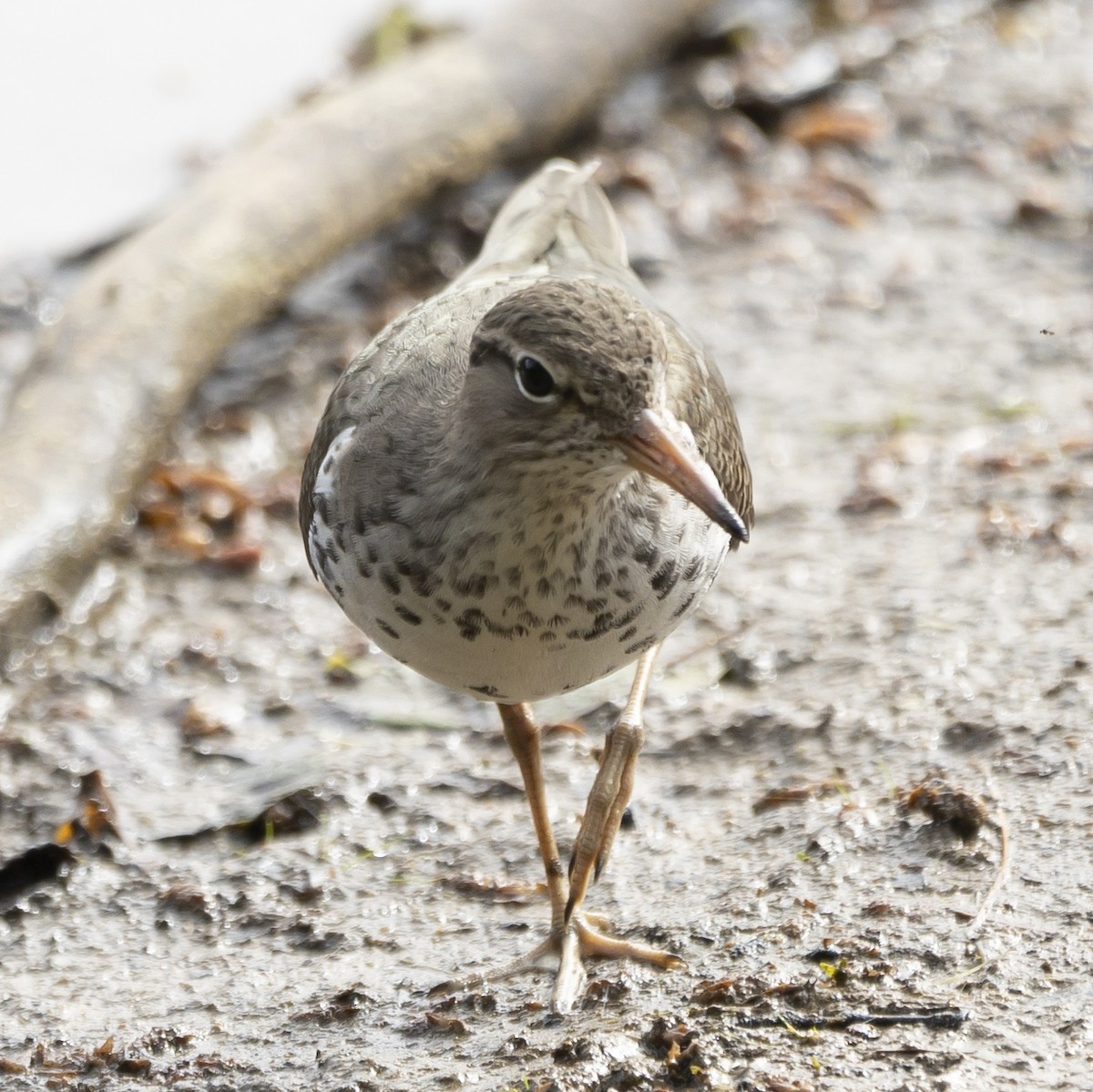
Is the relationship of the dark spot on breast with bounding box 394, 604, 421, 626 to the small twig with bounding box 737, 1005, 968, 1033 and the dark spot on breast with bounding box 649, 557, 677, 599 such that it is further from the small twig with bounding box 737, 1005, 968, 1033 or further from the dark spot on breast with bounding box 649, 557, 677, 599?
the small twig with bounding box 737, 1005, 968, 1033

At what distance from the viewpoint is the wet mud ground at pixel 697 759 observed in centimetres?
407

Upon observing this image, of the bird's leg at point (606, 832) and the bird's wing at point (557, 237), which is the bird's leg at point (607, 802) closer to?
the bird's leg at point (606, 832)

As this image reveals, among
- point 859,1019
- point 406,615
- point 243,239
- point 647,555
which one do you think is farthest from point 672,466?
point 243,239

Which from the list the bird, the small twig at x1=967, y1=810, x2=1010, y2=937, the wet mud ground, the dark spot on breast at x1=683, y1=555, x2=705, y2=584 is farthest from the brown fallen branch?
the small twig at x1=967, y1=810, x2=1010, y2=937

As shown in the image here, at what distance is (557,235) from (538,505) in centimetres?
200

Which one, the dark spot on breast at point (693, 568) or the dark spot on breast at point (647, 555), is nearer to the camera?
the dark spot on breast at point (647, 555)

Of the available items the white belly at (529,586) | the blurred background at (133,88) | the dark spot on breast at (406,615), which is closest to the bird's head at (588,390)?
the white belly at (529,586)

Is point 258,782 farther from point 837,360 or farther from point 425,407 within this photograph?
point 837,360

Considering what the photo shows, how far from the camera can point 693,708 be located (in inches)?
225

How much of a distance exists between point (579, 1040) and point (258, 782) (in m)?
2.09

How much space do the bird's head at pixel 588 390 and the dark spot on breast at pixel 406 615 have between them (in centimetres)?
51

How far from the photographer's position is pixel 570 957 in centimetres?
450

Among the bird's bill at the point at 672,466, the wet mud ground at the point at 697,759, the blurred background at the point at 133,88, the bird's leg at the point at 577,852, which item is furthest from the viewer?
the blurred background at the point at 133,88

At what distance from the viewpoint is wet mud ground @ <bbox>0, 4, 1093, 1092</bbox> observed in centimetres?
407
